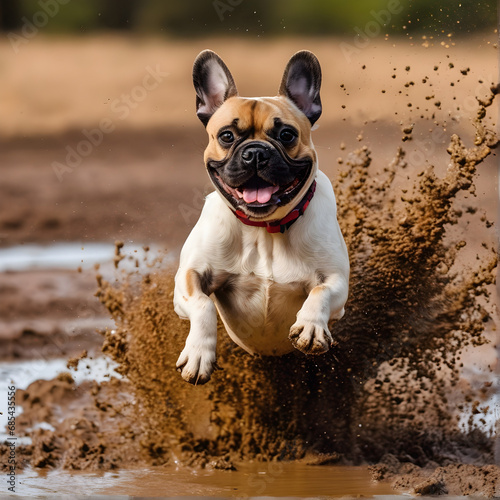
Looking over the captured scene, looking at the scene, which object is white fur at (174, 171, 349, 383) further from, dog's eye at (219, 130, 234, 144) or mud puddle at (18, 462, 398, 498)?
mud puddle at (18, 462, 398, 498)

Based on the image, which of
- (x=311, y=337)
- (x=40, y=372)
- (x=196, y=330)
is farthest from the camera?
(x=40, y=372)

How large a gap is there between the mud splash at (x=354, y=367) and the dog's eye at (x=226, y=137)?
6.46 ft

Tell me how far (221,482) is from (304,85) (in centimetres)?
272

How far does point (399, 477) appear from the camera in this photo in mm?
5824

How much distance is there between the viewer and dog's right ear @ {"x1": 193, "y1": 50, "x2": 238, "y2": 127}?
14.9 ft

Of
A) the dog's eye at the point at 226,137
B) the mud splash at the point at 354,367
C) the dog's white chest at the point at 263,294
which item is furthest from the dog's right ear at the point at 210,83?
the mud splash at the point at 354,367

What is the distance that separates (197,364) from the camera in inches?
163

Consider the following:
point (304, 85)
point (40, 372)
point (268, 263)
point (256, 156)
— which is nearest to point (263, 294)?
point (268, 263)

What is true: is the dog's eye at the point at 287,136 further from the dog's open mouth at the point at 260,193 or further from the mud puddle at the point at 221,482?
the mud puddle at the point at 221,482

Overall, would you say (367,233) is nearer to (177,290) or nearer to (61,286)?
(177,290)

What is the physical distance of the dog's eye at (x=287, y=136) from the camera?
4.37m

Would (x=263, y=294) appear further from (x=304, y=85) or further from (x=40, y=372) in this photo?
(x=40, y=372)

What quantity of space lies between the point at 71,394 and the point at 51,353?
3.50 feet

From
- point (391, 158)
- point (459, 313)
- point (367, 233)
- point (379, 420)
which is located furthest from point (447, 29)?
point (379, 420)
